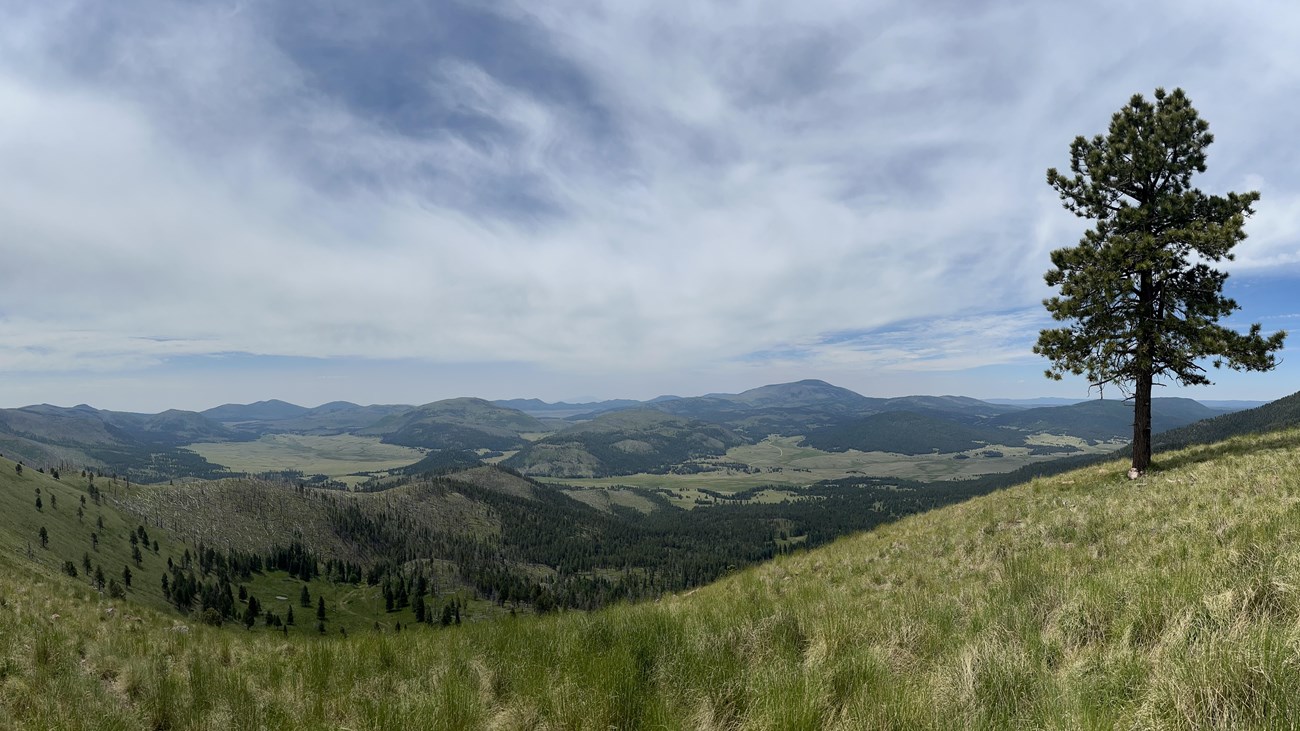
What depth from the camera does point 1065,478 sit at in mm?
24000

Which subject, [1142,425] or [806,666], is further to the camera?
[1142,425]

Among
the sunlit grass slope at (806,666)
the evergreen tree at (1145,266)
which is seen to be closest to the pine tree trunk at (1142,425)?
the evergreen tree at (1145,266)

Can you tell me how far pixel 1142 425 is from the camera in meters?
20.6

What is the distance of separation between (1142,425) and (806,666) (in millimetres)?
23760

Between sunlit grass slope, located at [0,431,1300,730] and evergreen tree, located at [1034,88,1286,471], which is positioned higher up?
evergreen tree, located at [1034,88,1286,471]

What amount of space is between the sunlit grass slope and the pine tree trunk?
1263 cm

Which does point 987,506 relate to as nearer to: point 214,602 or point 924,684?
point 924,684

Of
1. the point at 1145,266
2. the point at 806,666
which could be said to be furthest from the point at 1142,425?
the point at 806,666

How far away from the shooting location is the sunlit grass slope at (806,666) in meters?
3.53

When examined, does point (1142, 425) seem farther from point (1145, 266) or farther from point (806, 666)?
point (806, 666)

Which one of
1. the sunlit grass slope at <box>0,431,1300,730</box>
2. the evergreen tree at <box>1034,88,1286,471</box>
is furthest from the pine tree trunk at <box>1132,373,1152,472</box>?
the sunlit grass slope at <box>0,431,1300,730</box>

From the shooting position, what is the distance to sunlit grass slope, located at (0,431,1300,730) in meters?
3.53

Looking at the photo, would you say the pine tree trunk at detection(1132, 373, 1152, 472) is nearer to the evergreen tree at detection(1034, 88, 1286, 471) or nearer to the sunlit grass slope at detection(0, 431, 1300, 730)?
the evergreen tree at detection(1034, 88, 1286, 471)

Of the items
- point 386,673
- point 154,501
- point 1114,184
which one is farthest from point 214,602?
point 1114,184
